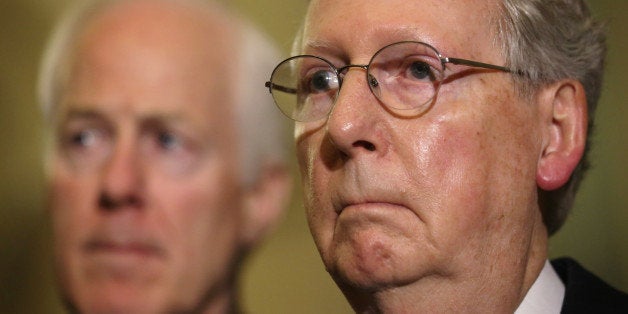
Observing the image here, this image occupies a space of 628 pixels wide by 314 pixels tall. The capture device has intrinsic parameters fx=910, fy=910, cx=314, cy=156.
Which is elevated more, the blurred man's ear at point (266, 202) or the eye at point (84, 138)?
the eye at point (84, 138)

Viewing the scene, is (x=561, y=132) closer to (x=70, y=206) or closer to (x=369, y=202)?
(x=369, y=202)

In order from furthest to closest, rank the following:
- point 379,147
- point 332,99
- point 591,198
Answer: point 591,198 → point 332,99 → point 379,147

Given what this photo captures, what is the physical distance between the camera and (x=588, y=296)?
2234 millimetres

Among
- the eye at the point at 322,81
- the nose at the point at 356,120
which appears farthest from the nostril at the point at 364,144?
the eye at the point at 322,81

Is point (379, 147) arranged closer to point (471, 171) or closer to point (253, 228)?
point (471, 171)

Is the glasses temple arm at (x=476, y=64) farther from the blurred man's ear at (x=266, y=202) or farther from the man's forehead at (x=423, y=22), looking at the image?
the blurred man's ear at (x=266, y=202)

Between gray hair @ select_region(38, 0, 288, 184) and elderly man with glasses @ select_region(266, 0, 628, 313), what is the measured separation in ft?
0.21

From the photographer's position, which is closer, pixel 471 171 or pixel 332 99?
pixel 471 171

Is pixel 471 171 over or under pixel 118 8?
under

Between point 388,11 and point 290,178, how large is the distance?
1.56 feet

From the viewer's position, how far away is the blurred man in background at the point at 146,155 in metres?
1.94

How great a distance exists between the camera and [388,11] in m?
1.98

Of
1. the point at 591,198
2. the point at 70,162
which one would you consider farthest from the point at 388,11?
the point at 591,198

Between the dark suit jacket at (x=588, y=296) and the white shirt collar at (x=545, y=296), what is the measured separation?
2cm
